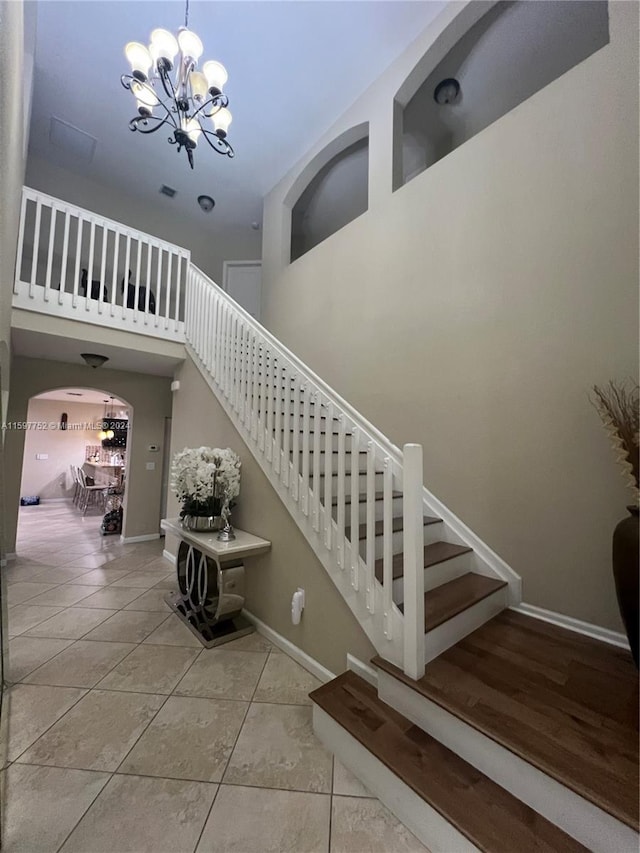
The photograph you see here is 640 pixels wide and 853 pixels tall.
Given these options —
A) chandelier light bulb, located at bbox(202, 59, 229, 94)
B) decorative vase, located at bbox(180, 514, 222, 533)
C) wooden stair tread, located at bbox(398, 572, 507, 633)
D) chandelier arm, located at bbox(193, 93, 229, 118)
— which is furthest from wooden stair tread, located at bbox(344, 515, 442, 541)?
chandelier light bulb, located at bbox(202, 59, 229, 94)

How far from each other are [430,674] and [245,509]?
178 cm

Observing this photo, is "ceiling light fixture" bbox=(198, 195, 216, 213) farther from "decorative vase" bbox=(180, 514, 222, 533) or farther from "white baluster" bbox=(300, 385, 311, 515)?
"decorative vase" bbox=(180, 514, 222, 533)

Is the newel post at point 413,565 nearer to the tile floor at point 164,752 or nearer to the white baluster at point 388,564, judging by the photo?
the white baluster at point 388,564

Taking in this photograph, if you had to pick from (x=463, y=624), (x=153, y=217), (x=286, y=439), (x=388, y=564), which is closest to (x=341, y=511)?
(x=388, y=564)

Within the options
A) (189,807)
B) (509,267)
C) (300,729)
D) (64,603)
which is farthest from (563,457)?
(64,603)

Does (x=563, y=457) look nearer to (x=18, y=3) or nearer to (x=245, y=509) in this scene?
(x=245, y=509)

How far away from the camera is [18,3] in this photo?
1616 millimetres

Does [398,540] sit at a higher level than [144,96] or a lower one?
lower

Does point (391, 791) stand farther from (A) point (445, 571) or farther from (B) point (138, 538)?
(B) point (138, 538)

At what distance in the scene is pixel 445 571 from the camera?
7.02ft

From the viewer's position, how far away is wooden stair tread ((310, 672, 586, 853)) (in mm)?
1021

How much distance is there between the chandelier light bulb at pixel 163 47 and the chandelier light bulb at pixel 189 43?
60 mm

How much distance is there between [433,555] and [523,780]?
1.11 meters

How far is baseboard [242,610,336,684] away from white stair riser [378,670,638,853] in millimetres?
610
